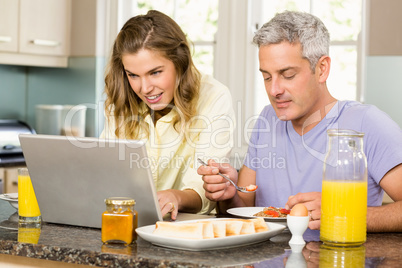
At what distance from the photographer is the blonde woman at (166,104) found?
6.88 feet

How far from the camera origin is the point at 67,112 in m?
4.21

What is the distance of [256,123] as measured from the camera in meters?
2.18

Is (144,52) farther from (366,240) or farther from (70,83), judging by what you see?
(70,83)

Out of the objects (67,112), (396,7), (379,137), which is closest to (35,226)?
(379,137)

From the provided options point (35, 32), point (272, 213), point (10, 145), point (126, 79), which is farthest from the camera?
point (35, 32)

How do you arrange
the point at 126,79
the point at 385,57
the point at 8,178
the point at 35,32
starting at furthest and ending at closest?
the point at 35,32 < the point at 8,178 < the point at 385,57 < the point at 126,79

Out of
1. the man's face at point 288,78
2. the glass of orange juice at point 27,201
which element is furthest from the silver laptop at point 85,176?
the man's face at point 288,78

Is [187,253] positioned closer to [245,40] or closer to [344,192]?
[344,192]

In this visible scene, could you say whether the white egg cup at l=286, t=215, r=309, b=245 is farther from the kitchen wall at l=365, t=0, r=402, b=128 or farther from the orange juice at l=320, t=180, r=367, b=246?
the kitchen wall at l=365, t=0, r=402, b=128

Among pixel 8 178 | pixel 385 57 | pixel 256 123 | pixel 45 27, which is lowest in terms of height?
pixel 8 178

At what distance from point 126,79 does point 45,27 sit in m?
1.99

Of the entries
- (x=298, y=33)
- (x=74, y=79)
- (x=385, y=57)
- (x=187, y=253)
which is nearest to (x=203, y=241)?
(x=187, y=253)

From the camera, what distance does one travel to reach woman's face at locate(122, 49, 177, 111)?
2.08 meters

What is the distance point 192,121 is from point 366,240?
35.5 inches
